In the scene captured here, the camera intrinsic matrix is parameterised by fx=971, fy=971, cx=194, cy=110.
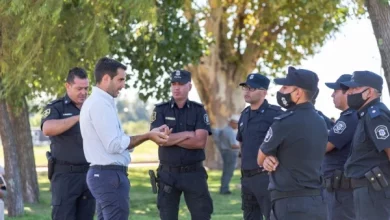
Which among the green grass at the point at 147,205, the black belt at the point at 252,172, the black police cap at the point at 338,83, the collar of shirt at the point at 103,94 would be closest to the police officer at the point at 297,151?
the collar of shirt at the point at 103,94

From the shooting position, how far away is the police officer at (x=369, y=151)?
9.02 meters

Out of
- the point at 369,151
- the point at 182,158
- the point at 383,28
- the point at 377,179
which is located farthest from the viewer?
the point at 383,28

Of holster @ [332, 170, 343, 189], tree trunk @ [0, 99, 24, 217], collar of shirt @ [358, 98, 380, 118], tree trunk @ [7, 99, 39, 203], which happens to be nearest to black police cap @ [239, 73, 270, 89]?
holster @ [332, 170, 343, 189]

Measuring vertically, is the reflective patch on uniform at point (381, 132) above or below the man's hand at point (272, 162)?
above

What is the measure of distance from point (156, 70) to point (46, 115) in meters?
11.9

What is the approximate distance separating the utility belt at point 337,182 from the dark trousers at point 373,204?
0.91 meters

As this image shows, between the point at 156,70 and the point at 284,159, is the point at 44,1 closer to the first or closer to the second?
the point at 284,159

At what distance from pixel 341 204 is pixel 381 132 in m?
1.64

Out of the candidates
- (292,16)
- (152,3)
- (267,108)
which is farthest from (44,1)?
(292,16)

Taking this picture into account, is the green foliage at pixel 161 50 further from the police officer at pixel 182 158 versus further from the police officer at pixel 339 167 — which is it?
the police officer at pixel 339 167

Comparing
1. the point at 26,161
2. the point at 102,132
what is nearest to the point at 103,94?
the point at 102,132

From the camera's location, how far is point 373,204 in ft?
30.0

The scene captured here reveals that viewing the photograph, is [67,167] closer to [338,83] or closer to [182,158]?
[182,158]

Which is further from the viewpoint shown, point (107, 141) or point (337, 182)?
point (337, 182)
